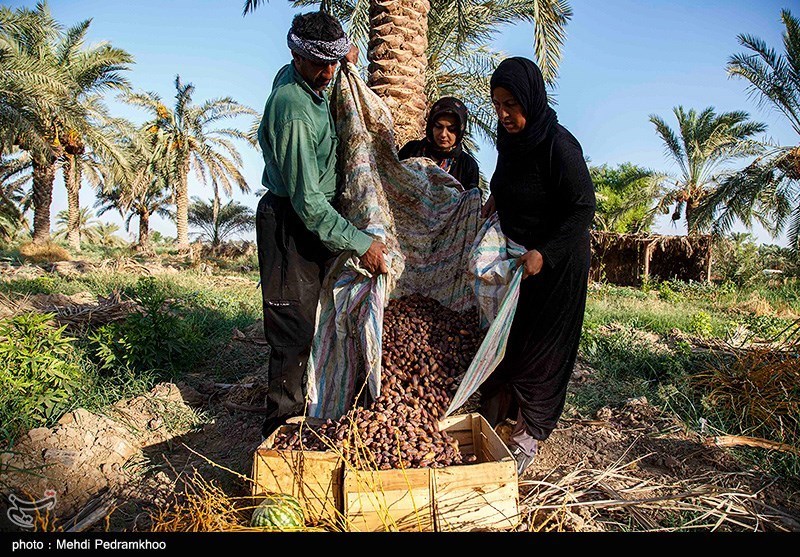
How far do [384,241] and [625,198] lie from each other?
89.7ft

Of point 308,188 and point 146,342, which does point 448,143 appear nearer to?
point 308,188

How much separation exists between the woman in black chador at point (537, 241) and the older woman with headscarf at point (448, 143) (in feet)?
1.74

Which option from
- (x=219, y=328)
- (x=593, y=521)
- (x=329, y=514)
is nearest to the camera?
(x=329, y=514)

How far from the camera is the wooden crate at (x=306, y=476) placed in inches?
89.7

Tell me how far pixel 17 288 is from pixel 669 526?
9.07m

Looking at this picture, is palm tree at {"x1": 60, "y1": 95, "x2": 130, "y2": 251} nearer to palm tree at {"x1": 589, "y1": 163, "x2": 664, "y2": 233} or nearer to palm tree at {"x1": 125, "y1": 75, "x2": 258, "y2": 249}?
palm tree at {"x1": 125, "y1": 75, "x2": 258, "y2": 249}

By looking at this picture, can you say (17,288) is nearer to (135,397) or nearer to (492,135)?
(135,397)

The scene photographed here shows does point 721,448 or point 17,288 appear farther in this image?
point 17,288

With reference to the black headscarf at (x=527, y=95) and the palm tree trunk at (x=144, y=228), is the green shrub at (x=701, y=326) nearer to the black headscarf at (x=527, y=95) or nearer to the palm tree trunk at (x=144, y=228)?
the black headscarf at (x=527, y=95)

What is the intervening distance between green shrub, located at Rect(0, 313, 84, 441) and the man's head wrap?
2745mm

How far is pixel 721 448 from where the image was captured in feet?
10.8

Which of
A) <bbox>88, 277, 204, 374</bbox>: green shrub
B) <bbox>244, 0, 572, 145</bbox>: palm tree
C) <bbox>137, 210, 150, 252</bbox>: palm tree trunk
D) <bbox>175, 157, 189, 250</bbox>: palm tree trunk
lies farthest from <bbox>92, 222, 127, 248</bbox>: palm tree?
<bbox>88, 277, 204, 374</bbox>: green shrub

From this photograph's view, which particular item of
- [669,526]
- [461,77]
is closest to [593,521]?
[669,526]

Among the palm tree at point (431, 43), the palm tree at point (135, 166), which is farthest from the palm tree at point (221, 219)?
the palm tree at point (431, 43)
